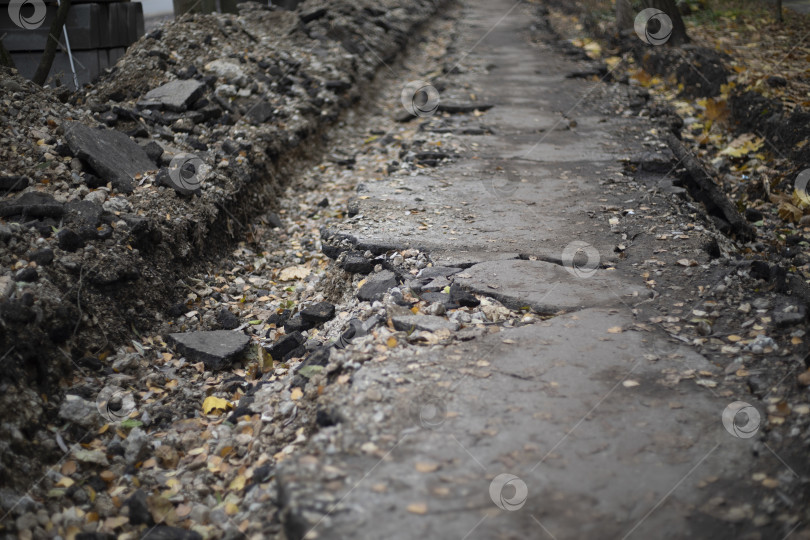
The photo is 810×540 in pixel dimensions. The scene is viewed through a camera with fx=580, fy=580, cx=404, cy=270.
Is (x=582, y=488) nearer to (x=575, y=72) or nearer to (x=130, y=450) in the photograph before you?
(x=130, y=450)

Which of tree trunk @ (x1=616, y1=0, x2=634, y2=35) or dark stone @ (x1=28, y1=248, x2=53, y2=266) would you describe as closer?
dark stone @ (x1=28, y1=248, x2=53, y2=266)

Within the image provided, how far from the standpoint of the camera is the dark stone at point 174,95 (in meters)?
4.91

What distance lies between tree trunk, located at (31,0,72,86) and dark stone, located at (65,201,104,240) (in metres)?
1.80

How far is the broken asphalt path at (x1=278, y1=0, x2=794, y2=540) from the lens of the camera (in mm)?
1808

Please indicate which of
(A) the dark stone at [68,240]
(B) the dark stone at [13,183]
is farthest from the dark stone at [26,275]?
(B) the dark stone at [13,183]

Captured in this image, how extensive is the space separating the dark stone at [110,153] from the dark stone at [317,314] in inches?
58.9

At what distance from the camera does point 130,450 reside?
2.48m

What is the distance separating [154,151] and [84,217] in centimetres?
110

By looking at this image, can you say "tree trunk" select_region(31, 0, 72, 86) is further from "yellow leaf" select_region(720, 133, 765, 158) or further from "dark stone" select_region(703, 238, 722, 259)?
"yellow leaf" select_region(720, 133, 765, 158)

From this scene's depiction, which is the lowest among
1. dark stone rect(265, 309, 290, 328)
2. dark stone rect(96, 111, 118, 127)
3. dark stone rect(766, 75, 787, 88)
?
dark stone rect(265, 309, 290, 328)

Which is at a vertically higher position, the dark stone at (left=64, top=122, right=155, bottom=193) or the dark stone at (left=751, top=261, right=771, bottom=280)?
the dark stone at (left=64, top=122, right=155, bottom=193)

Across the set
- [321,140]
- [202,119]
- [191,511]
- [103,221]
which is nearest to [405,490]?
[191,511]

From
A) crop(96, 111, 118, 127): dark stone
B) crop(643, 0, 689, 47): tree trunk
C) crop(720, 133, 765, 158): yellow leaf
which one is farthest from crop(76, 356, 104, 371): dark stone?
crop(643, 0, 689, 47): tree trunk

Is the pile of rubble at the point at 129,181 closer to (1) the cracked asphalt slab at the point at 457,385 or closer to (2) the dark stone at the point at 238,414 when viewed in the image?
(1) the cracked asphalt slab at the point at 457,385
